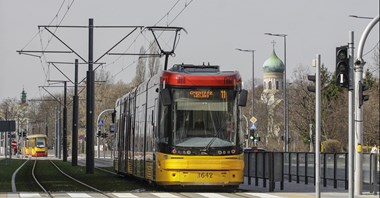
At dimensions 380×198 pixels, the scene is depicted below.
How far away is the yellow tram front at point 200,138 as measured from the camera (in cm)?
2762

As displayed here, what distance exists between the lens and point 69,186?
32844 millimetres

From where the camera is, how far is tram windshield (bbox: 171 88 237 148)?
91.5ft

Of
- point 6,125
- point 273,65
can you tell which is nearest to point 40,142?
point 6,125

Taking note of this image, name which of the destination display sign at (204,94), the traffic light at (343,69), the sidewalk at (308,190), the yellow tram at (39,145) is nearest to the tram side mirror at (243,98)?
the destination display sign at (204,94)

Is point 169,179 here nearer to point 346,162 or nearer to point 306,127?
point 346,162

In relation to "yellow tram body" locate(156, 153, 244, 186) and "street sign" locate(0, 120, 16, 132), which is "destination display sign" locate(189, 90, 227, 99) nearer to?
"yellow tram body" locate(156, 153, 244, 186)

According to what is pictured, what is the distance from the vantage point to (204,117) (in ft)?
91.9

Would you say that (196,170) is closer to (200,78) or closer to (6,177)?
(200,78)

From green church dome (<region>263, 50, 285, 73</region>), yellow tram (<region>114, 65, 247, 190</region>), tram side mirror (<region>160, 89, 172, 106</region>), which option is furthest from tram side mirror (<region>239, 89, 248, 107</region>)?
green church dome (<region>263, 50, 285, 73</region>)

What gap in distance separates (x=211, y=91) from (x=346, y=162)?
15.8ft

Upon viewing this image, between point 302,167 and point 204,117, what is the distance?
7.78 metres

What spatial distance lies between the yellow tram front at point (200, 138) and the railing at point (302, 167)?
272 centimetres

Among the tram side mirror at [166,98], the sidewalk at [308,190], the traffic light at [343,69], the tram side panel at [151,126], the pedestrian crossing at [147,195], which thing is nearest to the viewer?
the traffic light at [343,69]

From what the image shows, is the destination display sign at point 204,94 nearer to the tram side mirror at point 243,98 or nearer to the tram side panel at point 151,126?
the tram side mirror at point 243,98
